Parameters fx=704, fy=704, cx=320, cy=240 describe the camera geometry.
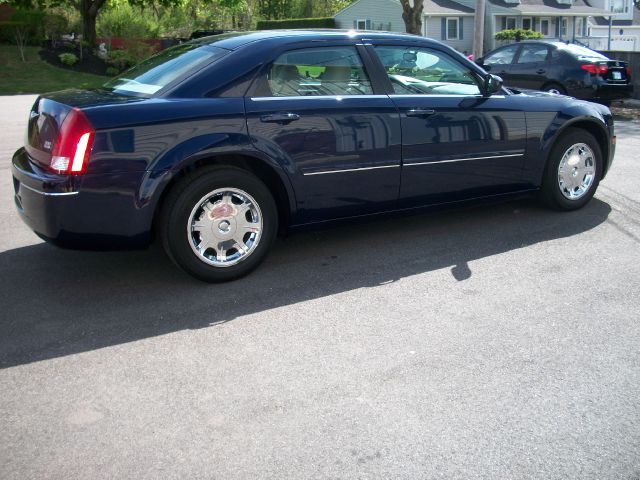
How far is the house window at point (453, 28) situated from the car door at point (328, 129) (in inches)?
1613

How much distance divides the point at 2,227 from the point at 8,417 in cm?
346

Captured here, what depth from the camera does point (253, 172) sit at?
494 cm

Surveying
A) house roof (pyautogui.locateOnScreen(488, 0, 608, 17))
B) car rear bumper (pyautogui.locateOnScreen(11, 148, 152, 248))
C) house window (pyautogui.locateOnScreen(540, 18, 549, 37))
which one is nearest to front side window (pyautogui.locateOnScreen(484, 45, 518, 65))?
car rear bumper (pyautogui.locateOnScreen(11, 148, 152, 248))

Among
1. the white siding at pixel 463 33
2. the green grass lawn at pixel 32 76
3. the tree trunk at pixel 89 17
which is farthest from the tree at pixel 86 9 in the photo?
the white siding at pixel 463 33

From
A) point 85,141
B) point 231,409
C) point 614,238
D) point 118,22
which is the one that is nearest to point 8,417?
point 231,409

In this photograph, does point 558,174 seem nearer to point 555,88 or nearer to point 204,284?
point 204,284

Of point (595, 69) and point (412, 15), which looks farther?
point (412, 15)

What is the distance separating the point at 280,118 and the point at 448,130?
4.83ft

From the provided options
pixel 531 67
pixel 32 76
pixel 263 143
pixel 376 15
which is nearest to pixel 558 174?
pixel 263 143

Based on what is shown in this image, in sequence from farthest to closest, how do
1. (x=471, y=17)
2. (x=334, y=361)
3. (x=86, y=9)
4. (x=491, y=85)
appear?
(x=471, y=17)
(x=86, y=9)
(x=491, y=85)
(x=334, y=361)

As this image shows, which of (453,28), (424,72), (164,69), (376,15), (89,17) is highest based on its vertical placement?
(376,15)

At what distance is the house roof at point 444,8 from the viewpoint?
139 ft

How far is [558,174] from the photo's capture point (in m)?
6.32

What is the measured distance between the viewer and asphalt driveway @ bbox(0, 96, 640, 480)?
2.92m
